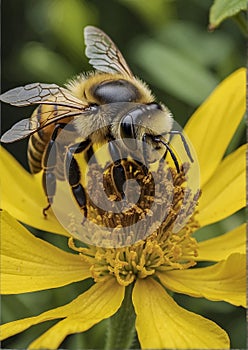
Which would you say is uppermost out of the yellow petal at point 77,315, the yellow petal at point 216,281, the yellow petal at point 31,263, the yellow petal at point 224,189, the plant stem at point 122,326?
the yellow petal at point 224,189

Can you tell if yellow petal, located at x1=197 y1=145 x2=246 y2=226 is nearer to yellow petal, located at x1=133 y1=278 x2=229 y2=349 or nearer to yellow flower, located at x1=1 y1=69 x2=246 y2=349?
yellow flower, located at x1=1 y1=69 x2=246 y2=349

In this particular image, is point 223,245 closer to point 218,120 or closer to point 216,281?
point 216,281

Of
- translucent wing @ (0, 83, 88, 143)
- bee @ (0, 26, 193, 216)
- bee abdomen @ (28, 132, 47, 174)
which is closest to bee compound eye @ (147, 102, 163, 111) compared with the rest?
bee @ (0, 26, 193, 216)

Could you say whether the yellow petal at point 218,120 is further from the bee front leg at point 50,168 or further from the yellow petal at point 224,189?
the bee front leg at point 50,168

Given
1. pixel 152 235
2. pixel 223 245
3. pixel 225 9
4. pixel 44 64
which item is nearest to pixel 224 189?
pixel 223 245

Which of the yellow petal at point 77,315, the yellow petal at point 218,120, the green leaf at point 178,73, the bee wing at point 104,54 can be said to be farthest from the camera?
the green leaf at point 178,73

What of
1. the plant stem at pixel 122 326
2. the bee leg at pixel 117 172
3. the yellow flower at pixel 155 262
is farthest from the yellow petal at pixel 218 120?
the plant stem at pixel 122 326

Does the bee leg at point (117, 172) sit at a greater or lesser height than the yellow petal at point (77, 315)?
greater
